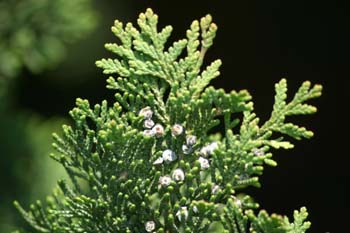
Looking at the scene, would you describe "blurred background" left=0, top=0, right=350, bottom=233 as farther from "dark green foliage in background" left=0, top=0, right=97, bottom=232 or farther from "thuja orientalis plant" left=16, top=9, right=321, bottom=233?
"thuja orientalis plant" left=16, top=9, right=321, bottom=233

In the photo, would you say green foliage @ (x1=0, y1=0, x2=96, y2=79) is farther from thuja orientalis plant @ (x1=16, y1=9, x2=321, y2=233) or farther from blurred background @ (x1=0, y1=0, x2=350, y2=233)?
blurred background @ (x1=0, y1=0, x2=350, y2=233)

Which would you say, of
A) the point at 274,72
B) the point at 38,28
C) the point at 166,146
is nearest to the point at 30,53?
the point at 38,28

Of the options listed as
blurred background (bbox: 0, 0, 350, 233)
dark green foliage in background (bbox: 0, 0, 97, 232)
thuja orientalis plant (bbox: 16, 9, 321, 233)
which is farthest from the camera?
blurred background (bbox: 0, 0, 350, 233)

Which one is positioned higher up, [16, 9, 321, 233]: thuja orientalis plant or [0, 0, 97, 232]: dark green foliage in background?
[0, 0, 97, 232]: dark green foliage in background

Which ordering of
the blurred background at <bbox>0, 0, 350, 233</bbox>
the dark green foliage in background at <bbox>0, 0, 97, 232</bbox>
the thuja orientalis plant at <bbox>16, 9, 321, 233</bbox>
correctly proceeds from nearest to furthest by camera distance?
the thuja orientalis plant at <bbox>16, 9, 321, 233</bbox>, the dark green foliage in background at <bbox>0, 0, 97, 232</bbox>, the blurred background at <bbox>0, 0, 350, 233</bbox>

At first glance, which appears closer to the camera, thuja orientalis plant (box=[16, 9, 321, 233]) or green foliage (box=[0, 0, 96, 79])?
thuja orientalis plant (box=[16, 9, 321, 233])

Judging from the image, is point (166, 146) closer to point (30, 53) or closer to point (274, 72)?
point (30, 53)

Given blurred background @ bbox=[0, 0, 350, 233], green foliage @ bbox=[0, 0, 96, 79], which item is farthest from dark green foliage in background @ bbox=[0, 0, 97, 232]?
blurred background @ bbox=[0, 0, 350, 233]

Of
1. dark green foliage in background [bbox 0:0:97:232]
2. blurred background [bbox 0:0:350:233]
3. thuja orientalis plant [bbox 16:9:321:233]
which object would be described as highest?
blurred background [bbox 0:0:350:233]

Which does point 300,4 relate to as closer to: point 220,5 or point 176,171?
point 220,5
